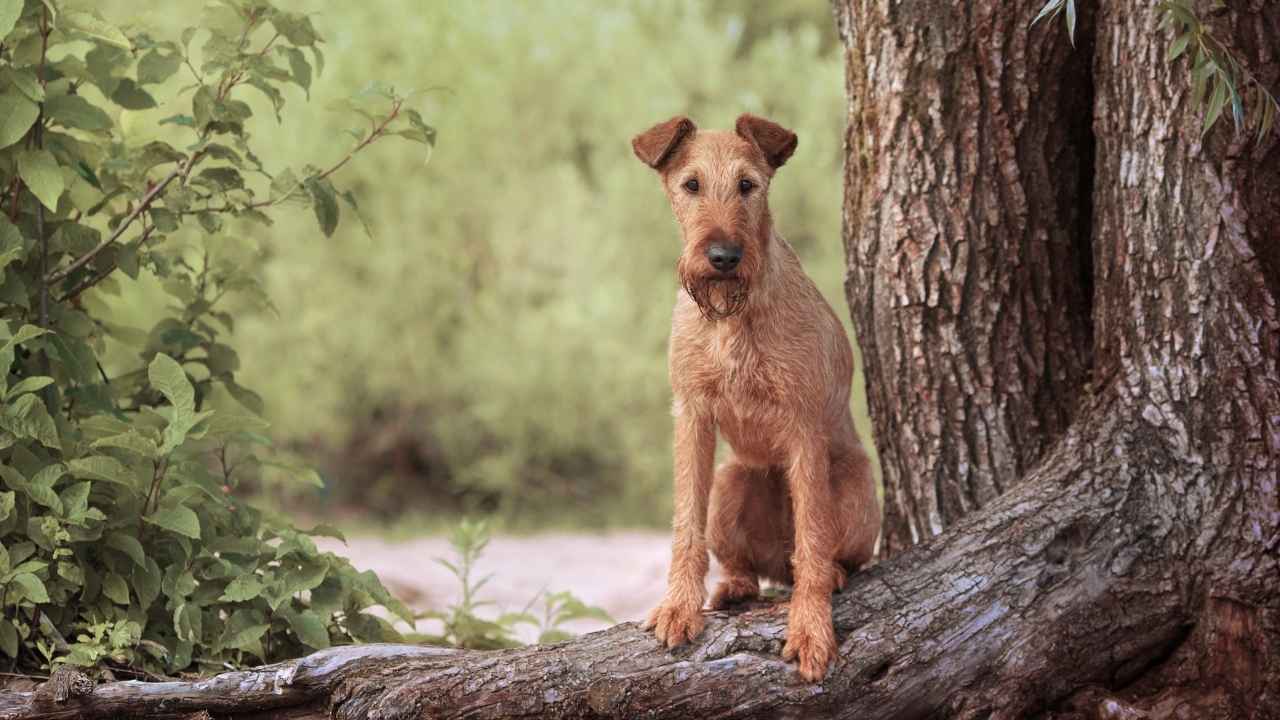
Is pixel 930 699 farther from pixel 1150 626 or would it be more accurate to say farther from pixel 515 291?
pixel 515 291

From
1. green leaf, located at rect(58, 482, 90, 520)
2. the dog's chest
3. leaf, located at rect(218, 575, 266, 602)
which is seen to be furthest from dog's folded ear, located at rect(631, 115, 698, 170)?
green leaf, located at rect(58, 482, 90, 520)

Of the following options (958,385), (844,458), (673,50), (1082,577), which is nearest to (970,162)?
(958,385)

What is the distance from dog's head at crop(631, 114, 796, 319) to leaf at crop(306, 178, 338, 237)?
122 cm

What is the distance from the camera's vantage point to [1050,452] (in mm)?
4320

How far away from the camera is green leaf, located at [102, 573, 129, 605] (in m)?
3.98

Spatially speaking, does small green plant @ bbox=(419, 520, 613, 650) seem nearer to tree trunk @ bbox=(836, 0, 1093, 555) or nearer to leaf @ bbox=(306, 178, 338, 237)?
leaf @ bbox=(306, 178, 338, 237)

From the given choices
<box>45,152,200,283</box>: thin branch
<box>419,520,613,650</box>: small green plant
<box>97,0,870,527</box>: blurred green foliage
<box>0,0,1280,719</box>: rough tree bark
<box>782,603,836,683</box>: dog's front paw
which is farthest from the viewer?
<box>97,0,870,527</box>: blurred green foliage

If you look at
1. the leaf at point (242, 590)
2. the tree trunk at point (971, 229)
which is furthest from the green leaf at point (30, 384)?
the tree trunk at point (971, 229)

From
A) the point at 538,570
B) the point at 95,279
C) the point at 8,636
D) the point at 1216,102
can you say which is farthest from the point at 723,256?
the point at 538,570

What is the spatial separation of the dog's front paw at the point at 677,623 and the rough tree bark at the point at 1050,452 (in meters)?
0.06

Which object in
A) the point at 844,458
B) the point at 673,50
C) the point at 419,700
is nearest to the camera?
the point at 419,700

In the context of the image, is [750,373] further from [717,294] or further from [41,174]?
[41,174]

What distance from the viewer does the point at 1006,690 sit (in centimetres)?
383

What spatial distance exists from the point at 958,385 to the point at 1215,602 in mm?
1131
